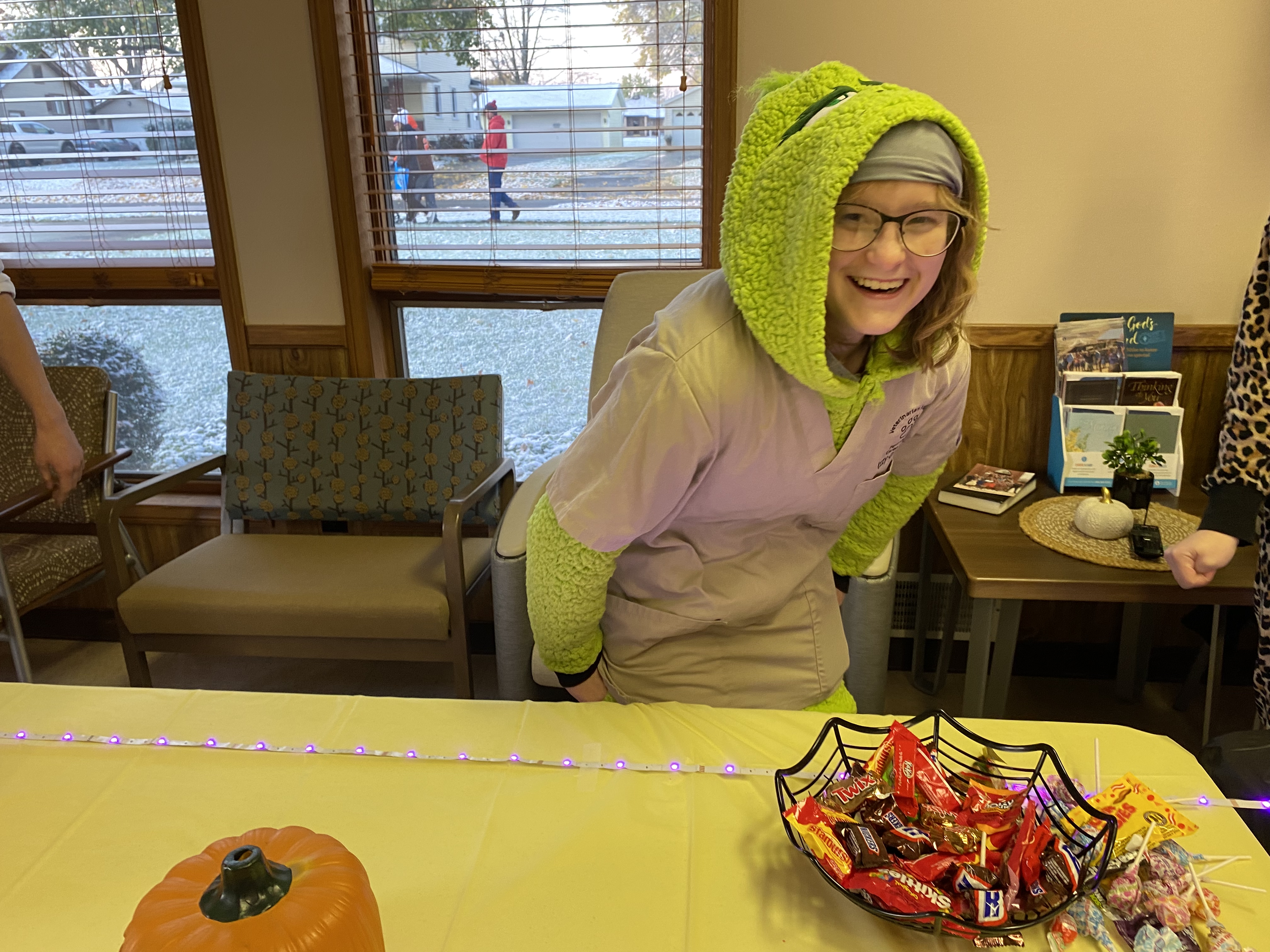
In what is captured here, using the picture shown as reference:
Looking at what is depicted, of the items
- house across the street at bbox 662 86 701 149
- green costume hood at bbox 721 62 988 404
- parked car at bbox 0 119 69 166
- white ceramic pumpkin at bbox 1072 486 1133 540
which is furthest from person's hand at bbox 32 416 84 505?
white ceramic pumpkin at bbox 1072 486 1133 540

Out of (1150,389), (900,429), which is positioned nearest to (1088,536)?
(1150,389)

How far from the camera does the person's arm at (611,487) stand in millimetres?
982

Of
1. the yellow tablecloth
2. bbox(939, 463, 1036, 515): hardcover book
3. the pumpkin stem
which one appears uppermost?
the pumpkin stem

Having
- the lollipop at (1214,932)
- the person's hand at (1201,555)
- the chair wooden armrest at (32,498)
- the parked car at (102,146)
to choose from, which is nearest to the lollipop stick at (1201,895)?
the lollipop at (1214,932)

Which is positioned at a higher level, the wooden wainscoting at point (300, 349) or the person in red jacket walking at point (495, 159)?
the person in red jacket walking at point (495, 159)

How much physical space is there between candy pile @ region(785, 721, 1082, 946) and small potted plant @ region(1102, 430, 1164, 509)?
1272 millimetres

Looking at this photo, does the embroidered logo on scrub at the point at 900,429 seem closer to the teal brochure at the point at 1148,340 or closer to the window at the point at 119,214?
the teal brochure at the point at 1148,340

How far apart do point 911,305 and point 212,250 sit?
232 cm

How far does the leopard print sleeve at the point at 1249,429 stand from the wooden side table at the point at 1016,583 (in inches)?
9.5

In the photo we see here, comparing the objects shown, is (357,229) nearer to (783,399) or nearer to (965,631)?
(783,399)

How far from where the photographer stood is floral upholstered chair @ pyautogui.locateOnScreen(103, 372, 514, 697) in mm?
1993

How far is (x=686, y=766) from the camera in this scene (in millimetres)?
947

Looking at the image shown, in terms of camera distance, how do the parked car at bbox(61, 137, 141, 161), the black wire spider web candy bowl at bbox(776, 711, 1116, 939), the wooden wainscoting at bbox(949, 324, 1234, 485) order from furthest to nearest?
the parked car at bbox(61, 137, 141, 161)
the wooden wainscoting at bbox(949, 324, 1234, 485)
the black wire spider web candy bowl at bbox(776, 711, 1116, 939)

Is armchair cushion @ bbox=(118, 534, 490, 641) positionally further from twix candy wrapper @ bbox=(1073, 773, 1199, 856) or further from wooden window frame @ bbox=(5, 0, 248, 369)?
twix candy wrapper @ bbox=(1073, 773, 1199, 856)
